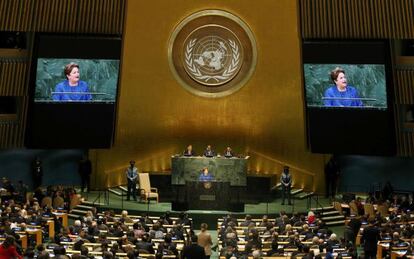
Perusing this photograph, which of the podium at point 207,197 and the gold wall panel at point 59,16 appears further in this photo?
the gold wall panel at point 59,16

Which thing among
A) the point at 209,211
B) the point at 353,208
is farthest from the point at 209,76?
the point at 353,208

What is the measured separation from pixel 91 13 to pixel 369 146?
11.3 m

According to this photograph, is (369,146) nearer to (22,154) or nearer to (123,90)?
(123,90)

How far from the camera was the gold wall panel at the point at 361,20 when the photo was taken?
30.7 metres

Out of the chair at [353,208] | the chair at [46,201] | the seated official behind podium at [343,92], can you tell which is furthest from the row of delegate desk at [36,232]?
the seated official behind podium at [343,92]

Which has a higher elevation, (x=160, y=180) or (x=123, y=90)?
(x=123, y=90)

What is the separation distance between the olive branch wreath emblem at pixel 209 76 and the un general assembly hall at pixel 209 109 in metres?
0.06

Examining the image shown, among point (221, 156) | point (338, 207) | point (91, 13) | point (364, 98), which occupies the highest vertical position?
point (91, 13)

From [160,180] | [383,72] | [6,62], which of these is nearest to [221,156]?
[160,180]

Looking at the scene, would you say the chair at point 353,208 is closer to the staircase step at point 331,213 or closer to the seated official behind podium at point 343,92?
the staircase step at point 331,213

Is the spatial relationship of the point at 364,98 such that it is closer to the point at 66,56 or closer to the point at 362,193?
the point at 362,193

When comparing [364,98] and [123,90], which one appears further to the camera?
[123,90]

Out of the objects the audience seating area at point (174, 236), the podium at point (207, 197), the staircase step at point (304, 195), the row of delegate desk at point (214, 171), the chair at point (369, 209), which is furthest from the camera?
the staircase step at point (304, 195)

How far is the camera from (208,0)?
3272cm
